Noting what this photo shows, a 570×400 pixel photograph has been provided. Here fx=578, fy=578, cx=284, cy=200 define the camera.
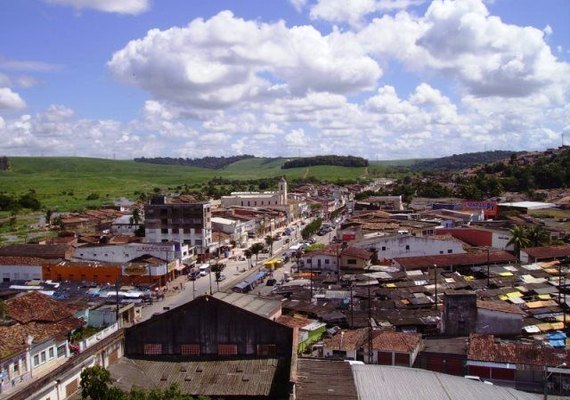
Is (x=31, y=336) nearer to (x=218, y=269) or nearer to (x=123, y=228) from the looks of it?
(x=218, y=269)

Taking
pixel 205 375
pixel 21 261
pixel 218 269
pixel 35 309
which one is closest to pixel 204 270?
pixel 218 269

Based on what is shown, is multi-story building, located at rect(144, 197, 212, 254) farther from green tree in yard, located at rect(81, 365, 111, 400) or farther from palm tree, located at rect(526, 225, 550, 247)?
green tree in yard, located at rect(81, 365, 111, 400)

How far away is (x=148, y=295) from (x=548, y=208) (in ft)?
236

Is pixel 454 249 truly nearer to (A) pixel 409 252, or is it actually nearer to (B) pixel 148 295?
(A) pixel 409 252

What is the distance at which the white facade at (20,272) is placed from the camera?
56438mm

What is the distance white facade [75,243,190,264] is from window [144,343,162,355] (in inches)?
1296

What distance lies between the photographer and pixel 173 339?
26.5m

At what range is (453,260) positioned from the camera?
2169 inches

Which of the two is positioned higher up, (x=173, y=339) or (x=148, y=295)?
(x=173, y=339)

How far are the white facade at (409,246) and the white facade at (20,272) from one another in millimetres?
32572

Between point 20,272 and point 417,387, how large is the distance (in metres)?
46.0

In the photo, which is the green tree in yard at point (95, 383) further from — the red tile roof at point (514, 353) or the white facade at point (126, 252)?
the white facade at point (126, 252)

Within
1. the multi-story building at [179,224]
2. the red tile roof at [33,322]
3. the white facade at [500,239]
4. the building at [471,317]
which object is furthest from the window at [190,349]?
the white facade at [500,239]

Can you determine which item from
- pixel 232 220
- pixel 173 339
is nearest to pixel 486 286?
pixel 173 339
